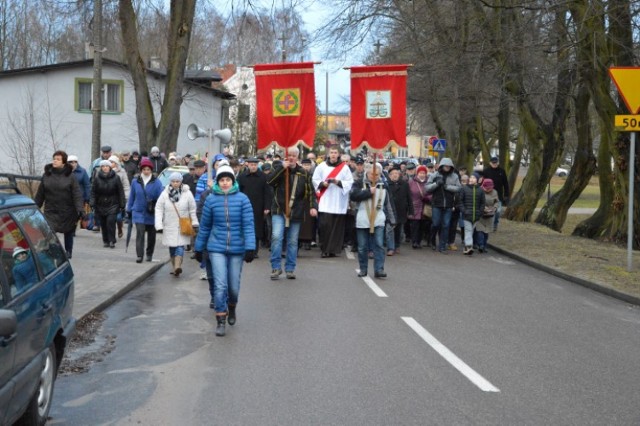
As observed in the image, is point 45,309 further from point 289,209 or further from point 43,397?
point 289,209

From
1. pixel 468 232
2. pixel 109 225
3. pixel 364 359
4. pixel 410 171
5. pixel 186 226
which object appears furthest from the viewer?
pixel 410 171

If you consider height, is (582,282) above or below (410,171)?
below

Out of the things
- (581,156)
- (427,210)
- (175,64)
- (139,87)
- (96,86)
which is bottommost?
(427,210)

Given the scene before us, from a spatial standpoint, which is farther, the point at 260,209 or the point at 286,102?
the point at 286,102

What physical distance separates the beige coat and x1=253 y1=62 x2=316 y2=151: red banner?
223 cm

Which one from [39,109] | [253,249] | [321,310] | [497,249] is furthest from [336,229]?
[39,109]

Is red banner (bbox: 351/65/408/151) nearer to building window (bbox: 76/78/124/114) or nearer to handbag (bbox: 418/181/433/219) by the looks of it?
handbag (bbox: 418/181/433/219)

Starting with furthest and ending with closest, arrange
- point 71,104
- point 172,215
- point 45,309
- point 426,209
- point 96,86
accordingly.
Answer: point 71,104 < point 96,86 < point 426,209 < point 172,215 < point 45,309

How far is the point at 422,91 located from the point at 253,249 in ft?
97.6

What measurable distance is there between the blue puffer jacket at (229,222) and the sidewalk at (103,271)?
183 cm

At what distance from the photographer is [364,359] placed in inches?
309

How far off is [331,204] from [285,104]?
2.32m

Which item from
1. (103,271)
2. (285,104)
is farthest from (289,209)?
(103,271)

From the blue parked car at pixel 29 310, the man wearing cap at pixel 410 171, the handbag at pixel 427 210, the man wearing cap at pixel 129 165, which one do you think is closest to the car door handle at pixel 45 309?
the blue parked car at pixel 29 310
